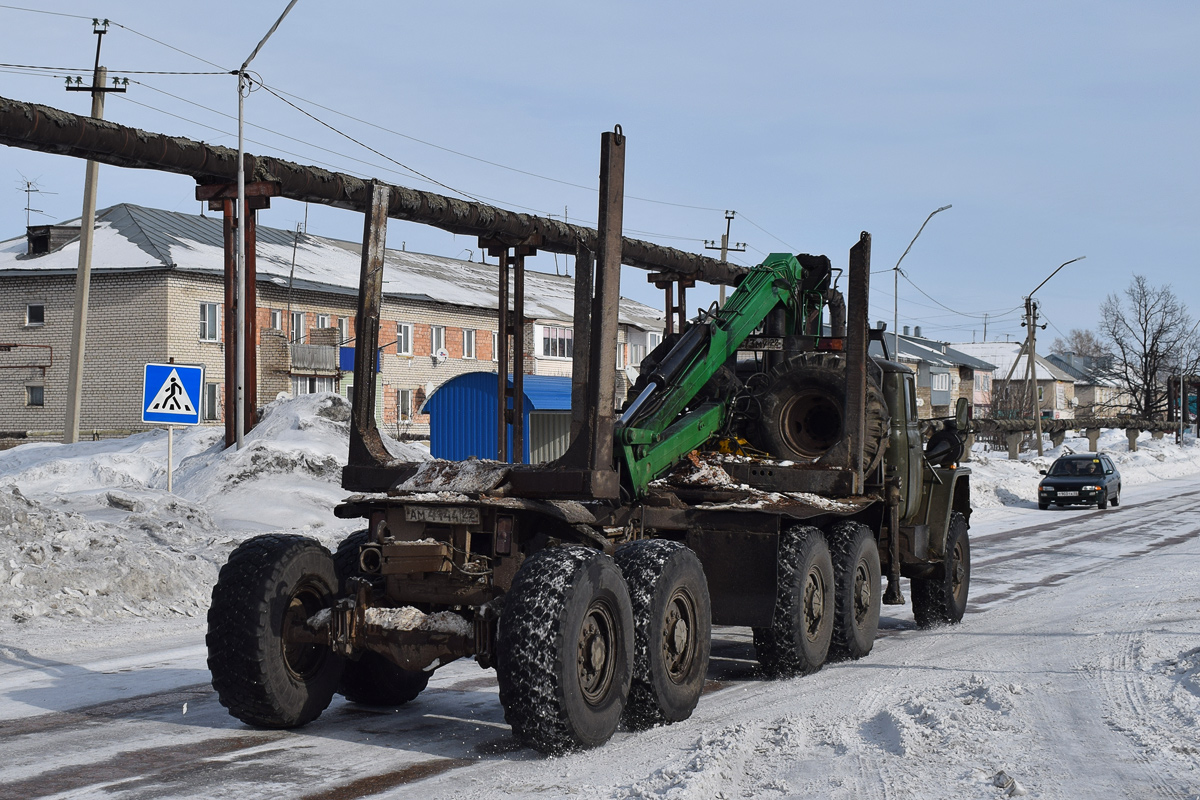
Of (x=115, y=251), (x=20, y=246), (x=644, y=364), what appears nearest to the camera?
(x=644, y=364)

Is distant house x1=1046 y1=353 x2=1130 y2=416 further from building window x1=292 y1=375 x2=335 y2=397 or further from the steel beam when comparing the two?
the steel beam

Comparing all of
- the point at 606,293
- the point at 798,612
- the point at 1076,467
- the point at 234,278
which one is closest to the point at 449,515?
the point at 606,293

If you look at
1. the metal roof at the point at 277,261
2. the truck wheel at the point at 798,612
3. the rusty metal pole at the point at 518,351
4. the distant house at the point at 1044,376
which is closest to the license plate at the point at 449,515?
the truck wheel at the point at 798,612

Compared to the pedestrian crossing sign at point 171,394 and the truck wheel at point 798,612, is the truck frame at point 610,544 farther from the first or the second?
the pedestrian crossing sign at point 171,394

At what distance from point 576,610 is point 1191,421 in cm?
11515

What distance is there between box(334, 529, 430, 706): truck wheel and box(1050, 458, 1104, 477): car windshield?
30431mm

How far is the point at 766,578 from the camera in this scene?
8.98m

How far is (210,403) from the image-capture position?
46.8 meters

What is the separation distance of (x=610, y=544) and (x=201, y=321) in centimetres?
4266

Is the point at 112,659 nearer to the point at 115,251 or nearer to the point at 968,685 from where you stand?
the point at 968,685

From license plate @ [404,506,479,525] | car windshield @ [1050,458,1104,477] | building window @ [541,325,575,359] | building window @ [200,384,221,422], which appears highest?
building window @ [541,325,575,359]

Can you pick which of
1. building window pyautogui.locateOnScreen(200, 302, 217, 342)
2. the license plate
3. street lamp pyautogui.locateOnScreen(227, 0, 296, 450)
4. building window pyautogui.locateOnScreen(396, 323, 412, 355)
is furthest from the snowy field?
building window pyautogui.locateOnScreen(396, 323, 412, 355)

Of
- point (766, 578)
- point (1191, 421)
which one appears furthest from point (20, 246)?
point (1191, 421)

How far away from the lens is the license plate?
700 centimetres
